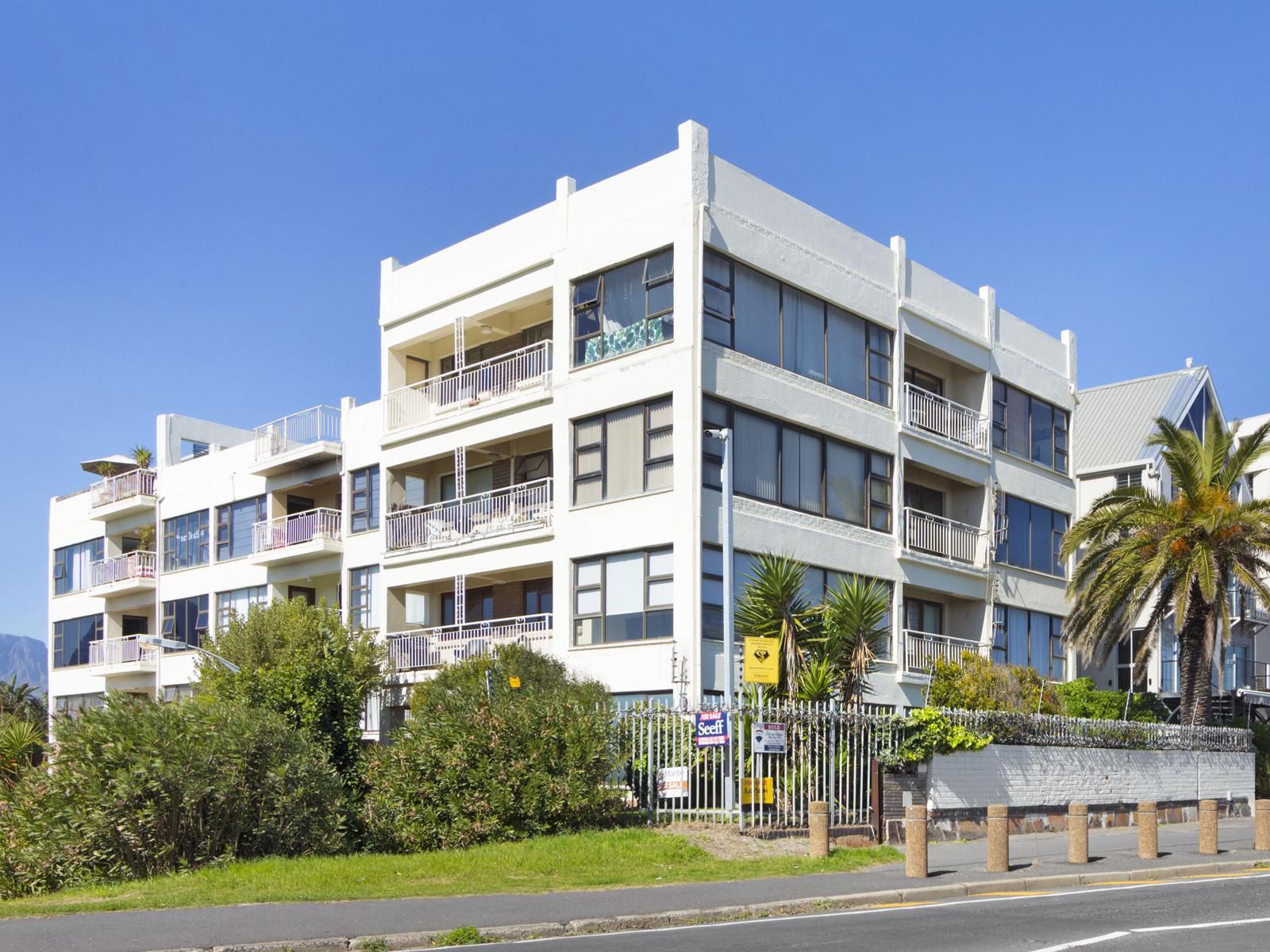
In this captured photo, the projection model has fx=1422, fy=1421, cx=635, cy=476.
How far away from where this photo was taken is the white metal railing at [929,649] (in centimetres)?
3234

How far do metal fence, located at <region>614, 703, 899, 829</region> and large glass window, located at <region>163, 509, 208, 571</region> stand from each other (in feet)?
83.8

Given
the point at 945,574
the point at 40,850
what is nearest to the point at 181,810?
the point at 40,850

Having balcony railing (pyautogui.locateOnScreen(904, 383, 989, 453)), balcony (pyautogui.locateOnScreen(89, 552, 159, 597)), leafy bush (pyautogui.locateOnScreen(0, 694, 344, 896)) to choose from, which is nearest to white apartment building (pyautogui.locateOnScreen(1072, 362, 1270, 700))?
balcony railing (pyautogui.locateOnScreen(904, 383, 989, 453))

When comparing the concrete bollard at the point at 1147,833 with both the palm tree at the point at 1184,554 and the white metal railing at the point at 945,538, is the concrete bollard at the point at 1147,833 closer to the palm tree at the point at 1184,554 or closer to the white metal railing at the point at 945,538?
the palm tree at the point at 1184,554

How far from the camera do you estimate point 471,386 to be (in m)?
33.2

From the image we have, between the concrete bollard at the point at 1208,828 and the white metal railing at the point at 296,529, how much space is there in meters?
→ 23.1

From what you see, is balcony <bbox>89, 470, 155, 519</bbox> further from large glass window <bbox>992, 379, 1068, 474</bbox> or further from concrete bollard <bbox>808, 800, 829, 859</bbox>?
concrete bollard <bbox>808, 800, 829, 859</bbox>

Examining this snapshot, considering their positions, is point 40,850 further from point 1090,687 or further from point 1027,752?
point 1090,687

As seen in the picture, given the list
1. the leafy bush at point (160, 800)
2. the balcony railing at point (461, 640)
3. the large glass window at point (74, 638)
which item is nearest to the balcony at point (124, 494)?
the large glass window at point (74, 638)

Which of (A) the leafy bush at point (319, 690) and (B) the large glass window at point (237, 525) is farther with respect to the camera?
(B) the large glass window at point (237, 525)

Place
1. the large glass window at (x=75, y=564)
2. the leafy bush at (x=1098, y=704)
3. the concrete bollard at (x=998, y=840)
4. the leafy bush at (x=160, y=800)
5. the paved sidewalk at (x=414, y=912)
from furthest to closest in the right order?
the large glass window at (x=75, y=564), the leafy bush at (x=1098, y=704), the concrete bollard at (x=998, y=840), the leafy bush at (x=160, y=800), the paved sidewalk at (x=414, y=912)

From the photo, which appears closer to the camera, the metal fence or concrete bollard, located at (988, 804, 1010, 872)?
concrete bollard, located at (988, 804, 1010, 872)

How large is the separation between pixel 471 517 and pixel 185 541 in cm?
1635

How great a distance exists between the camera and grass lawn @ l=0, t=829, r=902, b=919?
1499 centimetres
